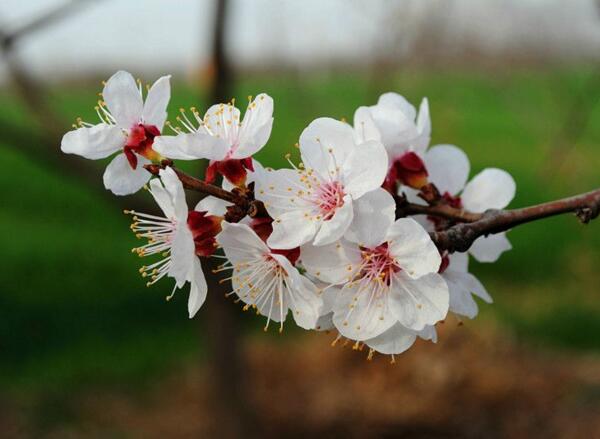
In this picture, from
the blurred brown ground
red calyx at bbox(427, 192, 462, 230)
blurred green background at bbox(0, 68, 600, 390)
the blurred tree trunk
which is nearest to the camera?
red calyx at bbox(427, 192, 462, 230)

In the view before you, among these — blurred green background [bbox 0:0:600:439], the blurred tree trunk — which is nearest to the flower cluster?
blurred green background [bbox 0:0:600:439]

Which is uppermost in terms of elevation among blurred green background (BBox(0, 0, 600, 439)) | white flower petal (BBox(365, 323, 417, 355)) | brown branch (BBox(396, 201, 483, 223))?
brown branch (BBox(396, 201, 483, 223))

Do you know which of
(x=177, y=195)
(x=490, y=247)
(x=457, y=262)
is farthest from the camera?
(x=490, y=247)

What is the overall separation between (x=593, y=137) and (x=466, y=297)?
11.6 meters

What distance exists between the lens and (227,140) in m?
1.04

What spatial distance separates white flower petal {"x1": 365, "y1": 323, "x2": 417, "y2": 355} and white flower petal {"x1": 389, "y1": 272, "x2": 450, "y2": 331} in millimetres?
34

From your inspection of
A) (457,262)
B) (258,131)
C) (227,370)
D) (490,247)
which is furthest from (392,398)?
(258,131)

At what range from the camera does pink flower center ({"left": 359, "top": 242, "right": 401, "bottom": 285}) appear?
3.35 ft

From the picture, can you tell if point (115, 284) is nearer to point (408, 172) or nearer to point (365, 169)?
point (408, 172)

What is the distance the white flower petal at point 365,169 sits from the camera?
3.17ft

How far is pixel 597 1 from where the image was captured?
2.14 meters

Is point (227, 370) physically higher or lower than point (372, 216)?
lower

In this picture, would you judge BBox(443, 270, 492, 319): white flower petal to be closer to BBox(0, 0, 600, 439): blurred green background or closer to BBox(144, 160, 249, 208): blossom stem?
BBox(144, 160, 249, 208): blossom stem

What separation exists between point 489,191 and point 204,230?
526 mm
